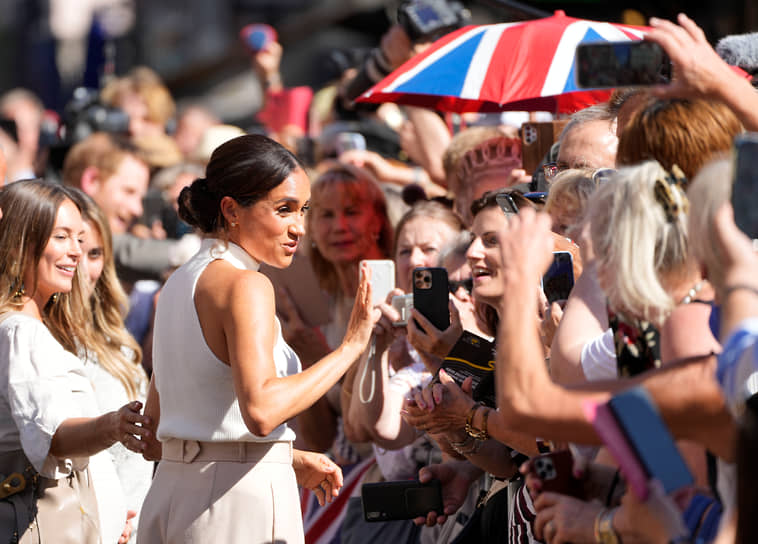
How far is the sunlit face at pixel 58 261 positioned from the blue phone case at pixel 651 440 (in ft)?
7.48

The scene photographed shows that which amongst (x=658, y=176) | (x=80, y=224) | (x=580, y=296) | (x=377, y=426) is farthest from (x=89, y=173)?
(x=658, y=176)

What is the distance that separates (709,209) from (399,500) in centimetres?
182

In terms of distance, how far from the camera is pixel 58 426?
3137 millimetres

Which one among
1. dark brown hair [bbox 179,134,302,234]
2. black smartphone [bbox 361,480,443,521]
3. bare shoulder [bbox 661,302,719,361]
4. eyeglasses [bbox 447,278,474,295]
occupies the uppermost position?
dark brown hair [bbox 179,134,302,234]

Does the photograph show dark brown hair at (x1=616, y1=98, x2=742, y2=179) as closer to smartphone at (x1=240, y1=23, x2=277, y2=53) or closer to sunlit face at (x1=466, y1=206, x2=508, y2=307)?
sunlit face at (x1=466, y1=206, x2=508, y2=307)

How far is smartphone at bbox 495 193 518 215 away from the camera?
129 inches

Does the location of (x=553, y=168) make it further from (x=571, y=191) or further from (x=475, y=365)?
(x=475, y=365)

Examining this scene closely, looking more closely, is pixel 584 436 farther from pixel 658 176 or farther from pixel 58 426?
pixel 58 426

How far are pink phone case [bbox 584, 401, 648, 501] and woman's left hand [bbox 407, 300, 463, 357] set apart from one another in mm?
1598

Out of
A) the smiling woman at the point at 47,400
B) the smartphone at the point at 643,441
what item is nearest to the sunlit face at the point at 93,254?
the smiling woman at the point at 47,400

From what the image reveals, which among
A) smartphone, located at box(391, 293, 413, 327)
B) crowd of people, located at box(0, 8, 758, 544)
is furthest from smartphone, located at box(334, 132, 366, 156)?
smartphone, located at box(391, 293, 413, 327)

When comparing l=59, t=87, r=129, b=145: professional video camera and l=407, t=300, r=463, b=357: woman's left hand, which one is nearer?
l=407, t=300, r=463, b=357: woman's left hand

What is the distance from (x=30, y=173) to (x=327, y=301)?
4.08 metres

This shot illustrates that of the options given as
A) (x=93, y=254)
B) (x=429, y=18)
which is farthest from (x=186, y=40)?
(x=93, y=254)
